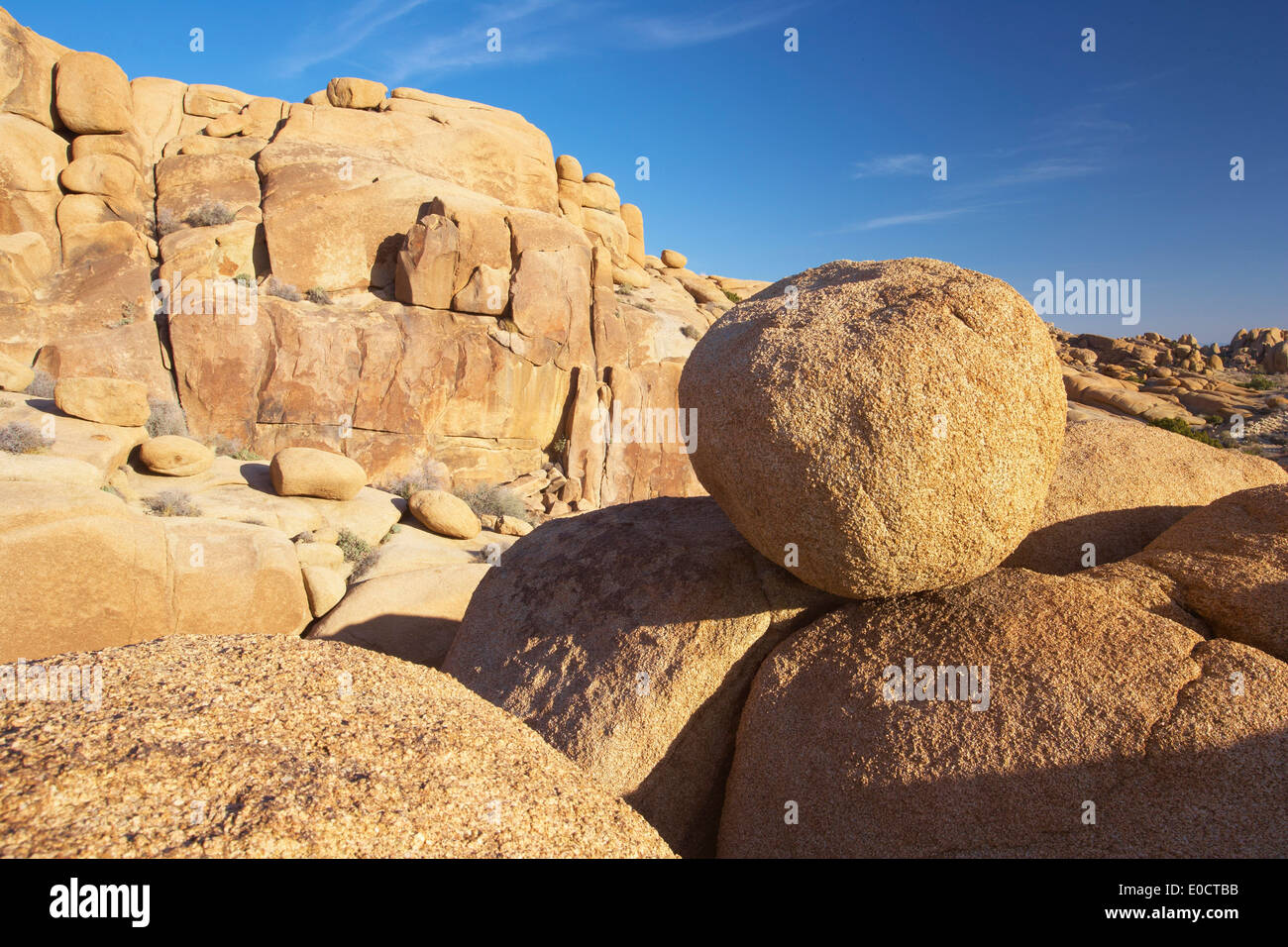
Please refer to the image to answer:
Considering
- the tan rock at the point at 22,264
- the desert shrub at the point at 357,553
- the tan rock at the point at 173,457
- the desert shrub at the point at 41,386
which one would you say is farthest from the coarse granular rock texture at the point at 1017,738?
the tan rock at the point at 22,264

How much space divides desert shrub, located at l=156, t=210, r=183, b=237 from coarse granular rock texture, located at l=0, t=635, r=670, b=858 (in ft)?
56.4

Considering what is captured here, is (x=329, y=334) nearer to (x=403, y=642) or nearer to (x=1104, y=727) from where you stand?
(x=403, y=642)

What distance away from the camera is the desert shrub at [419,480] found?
15250mm

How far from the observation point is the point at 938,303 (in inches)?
129

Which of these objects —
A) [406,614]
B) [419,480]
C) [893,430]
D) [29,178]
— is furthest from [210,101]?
[893,430]

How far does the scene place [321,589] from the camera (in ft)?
25.8

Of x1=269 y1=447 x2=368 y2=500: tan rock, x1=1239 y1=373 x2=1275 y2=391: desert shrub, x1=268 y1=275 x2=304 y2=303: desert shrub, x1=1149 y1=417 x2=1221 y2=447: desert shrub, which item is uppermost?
x1=268 y1=275 x2=304 y2=303: desert shrub

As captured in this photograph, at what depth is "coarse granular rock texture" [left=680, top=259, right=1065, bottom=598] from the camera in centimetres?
305

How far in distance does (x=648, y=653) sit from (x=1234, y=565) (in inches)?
108

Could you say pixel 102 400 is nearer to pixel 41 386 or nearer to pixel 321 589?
pixel 41 386

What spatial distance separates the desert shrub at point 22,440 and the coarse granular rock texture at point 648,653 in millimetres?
7530

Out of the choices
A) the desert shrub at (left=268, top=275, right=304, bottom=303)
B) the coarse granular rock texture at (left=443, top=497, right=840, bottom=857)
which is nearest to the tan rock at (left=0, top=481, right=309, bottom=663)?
the coarse granular rock texture at (left=443, top=497, right=840, bottom=857)

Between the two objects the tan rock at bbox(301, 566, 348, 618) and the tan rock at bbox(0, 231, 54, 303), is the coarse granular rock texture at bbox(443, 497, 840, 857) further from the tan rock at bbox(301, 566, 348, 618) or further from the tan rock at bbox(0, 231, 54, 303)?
the tan rock at bbox(0, 231, 54, 303)

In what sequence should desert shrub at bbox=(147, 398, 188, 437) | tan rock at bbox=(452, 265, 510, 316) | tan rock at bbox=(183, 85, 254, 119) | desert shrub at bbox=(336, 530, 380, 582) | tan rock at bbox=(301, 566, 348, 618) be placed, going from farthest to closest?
tan rock at bbox=(183, 85, 254, 119)
tan rock at bbox=(452, 265, 510, 316)
desert shrub at bbox=(147, 398, 188, 437)
desert shrub at bbox=(336, 530, 380, 582)
tan rock at bbox=(301, 566, 348, 618)
